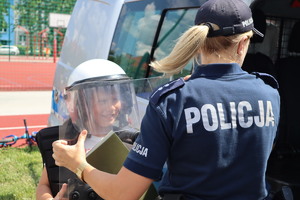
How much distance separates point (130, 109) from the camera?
6.08ft

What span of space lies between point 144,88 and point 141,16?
889 mm

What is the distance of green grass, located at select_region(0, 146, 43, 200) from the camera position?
4.25 m

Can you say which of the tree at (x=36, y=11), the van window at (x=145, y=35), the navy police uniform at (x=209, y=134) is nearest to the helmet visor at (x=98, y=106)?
the navy police uniform at (x=209, y=134)

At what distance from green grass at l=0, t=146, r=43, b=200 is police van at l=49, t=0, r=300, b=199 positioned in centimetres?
142

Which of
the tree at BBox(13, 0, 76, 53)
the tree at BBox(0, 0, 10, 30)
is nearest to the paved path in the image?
the tree at BBox(13, 0, 76, 53)

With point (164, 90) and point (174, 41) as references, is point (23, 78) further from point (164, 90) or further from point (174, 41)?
point (164, 90)

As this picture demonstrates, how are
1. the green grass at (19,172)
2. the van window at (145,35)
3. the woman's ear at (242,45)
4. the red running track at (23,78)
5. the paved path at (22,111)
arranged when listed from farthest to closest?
the red running track at (23,78) → the paved path at (22,111) → the green grass at (19,172) → the van window at (145,35) → the woman's ear at (242,45)

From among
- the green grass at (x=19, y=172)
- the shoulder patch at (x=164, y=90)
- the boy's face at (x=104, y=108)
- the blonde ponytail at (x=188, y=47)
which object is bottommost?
the green grass at (x=19, y=172)

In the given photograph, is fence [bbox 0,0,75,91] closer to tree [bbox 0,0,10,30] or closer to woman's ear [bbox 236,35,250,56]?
tree [bbox 0,0,10,30]

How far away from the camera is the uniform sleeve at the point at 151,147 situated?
1.23 m

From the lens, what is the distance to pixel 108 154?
1514mm

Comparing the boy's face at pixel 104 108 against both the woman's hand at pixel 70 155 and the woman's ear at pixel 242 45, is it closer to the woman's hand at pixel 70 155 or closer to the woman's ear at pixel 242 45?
the woman's hand at pixel 70 155

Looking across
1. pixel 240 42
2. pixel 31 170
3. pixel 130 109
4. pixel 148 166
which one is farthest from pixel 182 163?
pixel 31 170

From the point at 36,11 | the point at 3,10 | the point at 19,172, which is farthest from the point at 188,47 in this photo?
the point at 3,10
